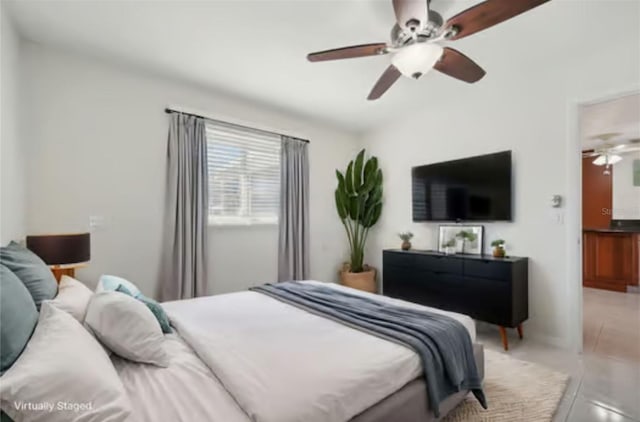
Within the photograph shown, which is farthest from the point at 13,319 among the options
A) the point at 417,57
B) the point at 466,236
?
the point at 466,236

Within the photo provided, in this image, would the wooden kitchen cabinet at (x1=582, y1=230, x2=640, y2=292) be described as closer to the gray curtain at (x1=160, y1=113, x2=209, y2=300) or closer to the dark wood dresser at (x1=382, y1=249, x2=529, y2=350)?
the dark wood dresser at (x1=382, y1=249, x2=529, y2=350)

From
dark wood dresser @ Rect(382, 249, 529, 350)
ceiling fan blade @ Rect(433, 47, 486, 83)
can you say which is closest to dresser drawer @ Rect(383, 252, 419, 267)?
dark wood dresser @ Rect(382, 249, 529, 350)

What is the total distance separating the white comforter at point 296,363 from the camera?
107cm

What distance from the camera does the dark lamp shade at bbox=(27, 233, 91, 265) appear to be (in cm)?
209

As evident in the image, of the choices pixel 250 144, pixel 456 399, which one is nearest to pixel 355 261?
pixel 250 144

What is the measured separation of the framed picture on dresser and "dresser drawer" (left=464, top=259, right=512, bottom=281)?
0.42 metres

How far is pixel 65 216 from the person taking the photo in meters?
2.58

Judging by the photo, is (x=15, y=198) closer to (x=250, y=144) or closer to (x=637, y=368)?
(x=250, y=144)

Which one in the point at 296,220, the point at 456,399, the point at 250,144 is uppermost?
the point at 250,144

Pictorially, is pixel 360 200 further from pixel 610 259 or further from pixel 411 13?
pixel 610 259

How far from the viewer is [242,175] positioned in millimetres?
3668

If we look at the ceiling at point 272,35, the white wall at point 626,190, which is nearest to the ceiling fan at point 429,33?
the ceiling at point 272,35

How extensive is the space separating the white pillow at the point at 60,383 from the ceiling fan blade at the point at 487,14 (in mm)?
2137

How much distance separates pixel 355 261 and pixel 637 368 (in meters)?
2.85
